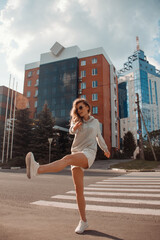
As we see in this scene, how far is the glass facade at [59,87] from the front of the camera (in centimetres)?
3741

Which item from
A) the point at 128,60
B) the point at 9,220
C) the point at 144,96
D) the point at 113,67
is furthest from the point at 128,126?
the point at 9,220

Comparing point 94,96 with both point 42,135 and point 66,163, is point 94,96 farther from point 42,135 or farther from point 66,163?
point 66,163

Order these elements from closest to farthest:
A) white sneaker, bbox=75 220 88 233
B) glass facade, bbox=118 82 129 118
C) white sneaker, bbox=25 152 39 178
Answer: white sneaker, bbox=25 152 39 178 < white sneaker, bbox=75 220 88 233 < glass facade, bbox=118 82 129 118

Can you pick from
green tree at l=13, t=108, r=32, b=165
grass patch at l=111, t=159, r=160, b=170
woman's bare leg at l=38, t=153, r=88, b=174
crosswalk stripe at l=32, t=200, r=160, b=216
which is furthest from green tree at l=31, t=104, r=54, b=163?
woman's bare leg at l=38, t=153, r=88, b=174

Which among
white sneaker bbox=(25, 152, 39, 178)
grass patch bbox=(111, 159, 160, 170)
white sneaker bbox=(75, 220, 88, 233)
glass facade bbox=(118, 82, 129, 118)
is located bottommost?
grass patch bbox=(111, 159, 160, 170)

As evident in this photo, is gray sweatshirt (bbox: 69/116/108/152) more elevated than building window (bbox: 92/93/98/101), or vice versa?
building window (bbox: 92/93/98/101)

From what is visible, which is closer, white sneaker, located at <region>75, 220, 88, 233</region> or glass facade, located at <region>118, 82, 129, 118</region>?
white sneaker, located at <region>75, 220, 88, 233</region>

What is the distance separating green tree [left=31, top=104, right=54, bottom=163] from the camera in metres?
24.7

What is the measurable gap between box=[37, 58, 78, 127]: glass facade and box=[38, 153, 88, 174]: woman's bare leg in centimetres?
3391

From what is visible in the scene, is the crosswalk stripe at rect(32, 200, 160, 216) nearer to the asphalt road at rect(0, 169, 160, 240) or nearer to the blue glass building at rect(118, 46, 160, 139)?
the asphalt road at rect(0, 169, 160, 240)

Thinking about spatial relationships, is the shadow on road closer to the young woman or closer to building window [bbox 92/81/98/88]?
the young woman

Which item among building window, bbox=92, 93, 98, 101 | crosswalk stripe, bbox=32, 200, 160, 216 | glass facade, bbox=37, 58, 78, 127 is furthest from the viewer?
glass facade, bbox=37, 58, 78, 127

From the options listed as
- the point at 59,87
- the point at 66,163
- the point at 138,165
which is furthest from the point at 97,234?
the point at 59,87

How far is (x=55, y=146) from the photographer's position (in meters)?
25.7
